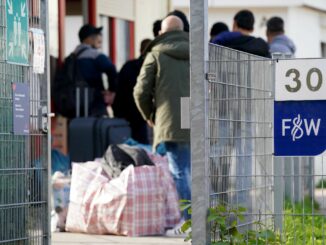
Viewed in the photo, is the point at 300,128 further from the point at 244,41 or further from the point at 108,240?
the point at 244,41

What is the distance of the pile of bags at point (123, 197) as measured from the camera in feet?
36.5

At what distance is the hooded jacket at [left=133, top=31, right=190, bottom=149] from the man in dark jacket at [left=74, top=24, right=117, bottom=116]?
280cm

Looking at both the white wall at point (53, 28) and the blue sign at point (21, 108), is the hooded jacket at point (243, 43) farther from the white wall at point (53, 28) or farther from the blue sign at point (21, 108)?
the blue sign at point (21, 108)

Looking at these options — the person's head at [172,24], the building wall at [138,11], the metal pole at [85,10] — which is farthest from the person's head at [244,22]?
the building wall at [138,11]

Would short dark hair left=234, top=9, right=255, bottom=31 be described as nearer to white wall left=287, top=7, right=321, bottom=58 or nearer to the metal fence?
the metal fence

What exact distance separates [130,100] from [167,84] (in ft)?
8.19

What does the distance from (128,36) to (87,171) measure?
758cm

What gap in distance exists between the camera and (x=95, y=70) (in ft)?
47.4

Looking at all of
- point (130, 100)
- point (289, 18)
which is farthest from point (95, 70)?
point (289, 18)

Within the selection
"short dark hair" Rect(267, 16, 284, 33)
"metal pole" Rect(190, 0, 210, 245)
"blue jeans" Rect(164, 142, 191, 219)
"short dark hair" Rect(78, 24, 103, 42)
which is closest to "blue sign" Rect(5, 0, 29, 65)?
"metal pole" Rect(190, 0, 210, 245)

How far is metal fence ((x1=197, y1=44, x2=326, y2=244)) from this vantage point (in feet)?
23.7

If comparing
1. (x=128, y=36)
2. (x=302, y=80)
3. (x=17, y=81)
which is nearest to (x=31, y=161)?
(x=17, y=81)

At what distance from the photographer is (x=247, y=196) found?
7742 mm

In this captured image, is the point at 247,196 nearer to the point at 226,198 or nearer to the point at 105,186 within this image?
the point at 226,198
